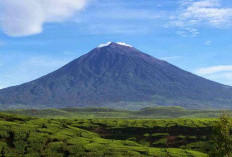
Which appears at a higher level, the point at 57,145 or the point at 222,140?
the point at 222,140

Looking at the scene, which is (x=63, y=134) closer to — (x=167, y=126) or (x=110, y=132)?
(x=110, y=132)

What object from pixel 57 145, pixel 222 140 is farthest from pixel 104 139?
pixel 222 140

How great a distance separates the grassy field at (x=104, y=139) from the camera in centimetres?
5144

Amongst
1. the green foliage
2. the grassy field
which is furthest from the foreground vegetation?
the green foliage

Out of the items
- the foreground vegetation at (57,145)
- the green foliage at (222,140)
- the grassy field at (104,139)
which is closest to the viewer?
the green foliage at (222,140)

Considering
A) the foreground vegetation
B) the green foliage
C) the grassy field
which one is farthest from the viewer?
the grassy field

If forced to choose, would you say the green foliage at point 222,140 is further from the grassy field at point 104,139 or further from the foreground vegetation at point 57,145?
the foreground vegetation at point 57,145

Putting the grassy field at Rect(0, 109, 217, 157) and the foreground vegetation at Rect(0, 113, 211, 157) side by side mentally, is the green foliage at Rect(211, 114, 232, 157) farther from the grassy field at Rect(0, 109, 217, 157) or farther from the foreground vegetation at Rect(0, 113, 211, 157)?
the foreground vegetation at Rect(0, 113, 211, 157)

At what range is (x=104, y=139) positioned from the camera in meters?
62.4

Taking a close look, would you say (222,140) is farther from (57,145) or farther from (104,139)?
(57,145)

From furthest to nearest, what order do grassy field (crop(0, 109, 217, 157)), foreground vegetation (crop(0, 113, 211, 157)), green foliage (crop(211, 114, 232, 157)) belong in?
grassy field (crop(0, 109, 217, 157))
foreground vegetation (crop(0, 113, 211, 157))
green foliage (crop(211, 114, 232, 157))

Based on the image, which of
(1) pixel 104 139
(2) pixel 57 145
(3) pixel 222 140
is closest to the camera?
(3) pixel 222 140

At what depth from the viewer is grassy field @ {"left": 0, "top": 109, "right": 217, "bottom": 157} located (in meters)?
51.4

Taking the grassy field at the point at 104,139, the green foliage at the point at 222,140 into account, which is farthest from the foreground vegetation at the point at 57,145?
the green foliage at the point at 222,140
